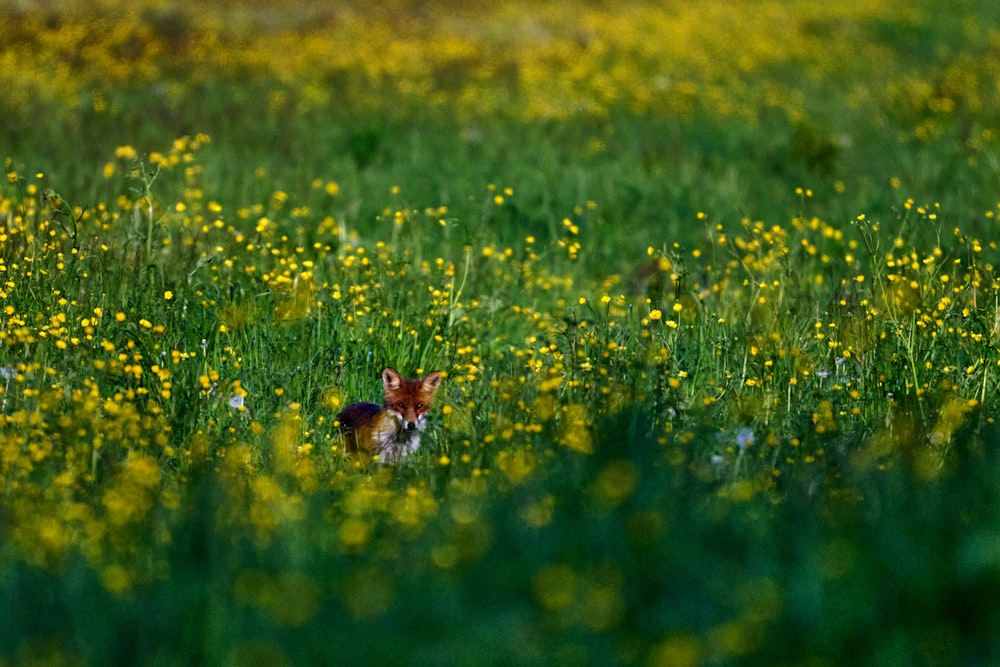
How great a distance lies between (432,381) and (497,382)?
0.37 m

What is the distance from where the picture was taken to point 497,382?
18.8ft

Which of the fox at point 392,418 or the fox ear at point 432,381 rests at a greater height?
the fox ear at point 432,381

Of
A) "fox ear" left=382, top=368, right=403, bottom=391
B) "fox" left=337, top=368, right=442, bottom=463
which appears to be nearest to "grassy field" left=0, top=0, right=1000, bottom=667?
"fox" left=337, top=368, right=442, bottom=463

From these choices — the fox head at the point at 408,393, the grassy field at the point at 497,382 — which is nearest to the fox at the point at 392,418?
the fox head at the point at 408,393

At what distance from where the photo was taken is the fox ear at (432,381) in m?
5.87

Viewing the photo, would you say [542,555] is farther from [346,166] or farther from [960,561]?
[346,166]

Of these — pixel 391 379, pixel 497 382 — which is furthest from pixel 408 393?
pixel 497 382

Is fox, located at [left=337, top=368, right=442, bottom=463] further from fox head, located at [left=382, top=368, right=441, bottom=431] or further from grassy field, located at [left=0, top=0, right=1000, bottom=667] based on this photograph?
grassy field, located at [left=0, top=0, right=1000, bottom=667]

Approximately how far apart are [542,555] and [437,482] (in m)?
1.20

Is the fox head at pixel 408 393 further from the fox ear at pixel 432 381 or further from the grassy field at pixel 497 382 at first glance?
the grassy field at pixel 497 382

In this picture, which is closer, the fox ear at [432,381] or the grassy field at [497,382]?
the grassy field at [497,382]

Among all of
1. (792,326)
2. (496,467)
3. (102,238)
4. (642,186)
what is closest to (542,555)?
(496,467)

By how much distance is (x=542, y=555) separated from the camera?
3.57 meters

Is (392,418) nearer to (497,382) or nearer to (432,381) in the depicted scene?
(432,381)
